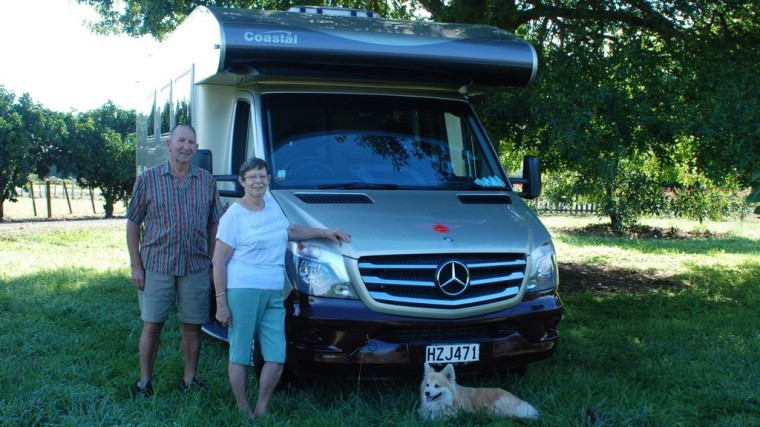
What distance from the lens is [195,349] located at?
5391 mm

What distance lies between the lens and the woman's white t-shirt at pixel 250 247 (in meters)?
4.59

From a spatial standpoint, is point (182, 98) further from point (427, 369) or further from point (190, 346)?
point (427, 369)

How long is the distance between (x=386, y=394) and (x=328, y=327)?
949 mm

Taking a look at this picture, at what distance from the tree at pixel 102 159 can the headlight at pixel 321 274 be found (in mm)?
23548

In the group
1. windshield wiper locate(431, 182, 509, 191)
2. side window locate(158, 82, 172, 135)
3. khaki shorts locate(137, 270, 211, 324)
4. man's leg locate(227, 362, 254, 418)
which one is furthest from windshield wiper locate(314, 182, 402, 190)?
side window locate(158, 82, 172, 135)

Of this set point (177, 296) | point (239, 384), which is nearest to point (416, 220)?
point (239, 384)

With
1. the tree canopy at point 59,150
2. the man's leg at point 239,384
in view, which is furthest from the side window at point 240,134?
the tree canopy at point 59,150

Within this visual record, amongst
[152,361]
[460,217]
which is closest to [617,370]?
[460,217]

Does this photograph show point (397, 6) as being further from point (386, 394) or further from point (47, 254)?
point (386, 394)

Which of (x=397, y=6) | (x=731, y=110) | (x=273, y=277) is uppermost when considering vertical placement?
(x=397, y=6)

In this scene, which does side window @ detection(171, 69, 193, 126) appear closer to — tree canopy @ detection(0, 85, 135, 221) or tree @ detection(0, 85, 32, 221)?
tree @ detection(0, 85, 32, 221)

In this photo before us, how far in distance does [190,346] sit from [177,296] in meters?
0.38

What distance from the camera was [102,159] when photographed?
27734 mm

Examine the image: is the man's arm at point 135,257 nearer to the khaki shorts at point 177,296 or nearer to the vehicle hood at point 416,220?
the khaki shorts at point 177,296
